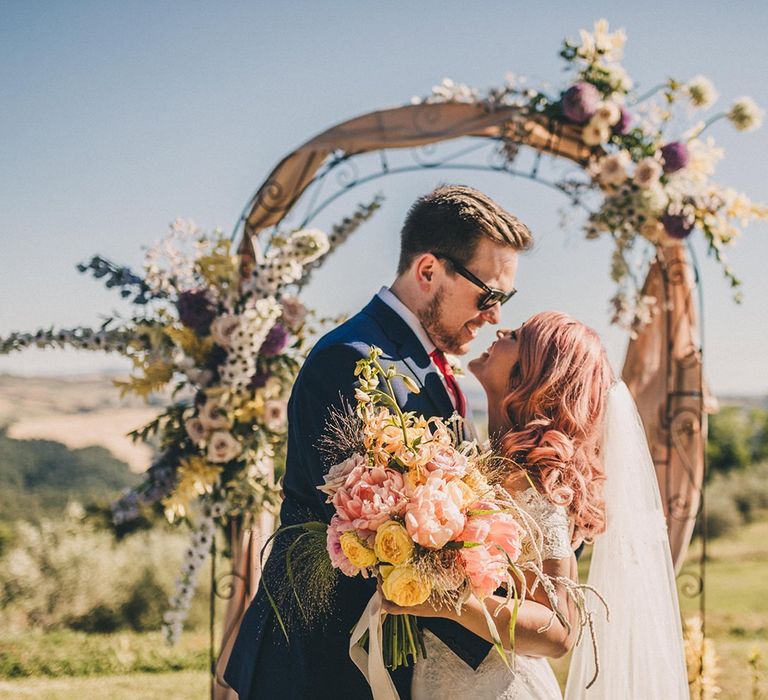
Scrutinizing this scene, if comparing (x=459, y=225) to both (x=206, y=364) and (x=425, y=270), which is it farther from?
(x=206, y=364)

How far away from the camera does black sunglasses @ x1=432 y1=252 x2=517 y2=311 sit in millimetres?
2900

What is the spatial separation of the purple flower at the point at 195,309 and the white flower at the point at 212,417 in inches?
16.0

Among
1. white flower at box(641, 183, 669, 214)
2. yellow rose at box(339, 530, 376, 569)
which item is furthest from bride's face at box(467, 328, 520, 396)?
white flower at box(641, 183, 669, 214)

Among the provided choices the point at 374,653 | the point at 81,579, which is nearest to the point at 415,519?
the point at 374,653

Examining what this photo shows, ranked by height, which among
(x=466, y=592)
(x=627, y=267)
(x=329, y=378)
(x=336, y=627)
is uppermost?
(x=627, y=267)

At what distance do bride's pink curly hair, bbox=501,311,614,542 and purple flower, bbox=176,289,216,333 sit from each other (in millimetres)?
2051

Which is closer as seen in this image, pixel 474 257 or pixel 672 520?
pixel 474 257

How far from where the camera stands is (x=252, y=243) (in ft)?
15.4

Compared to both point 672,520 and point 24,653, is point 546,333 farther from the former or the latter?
point 24,653

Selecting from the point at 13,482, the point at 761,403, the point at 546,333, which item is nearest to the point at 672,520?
the point at 546,333

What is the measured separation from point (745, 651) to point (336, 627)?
588cm

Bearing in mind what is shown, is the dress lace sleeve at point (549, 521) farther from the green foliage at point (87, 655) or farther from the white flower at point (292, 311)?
the green foliage at point (87, 655)

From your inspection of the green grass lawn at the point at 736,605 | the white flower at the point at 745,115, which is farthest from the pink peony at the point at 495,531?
the green grass lawn at the point at 736,605

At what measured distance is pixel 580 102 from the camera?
4.61 meters
